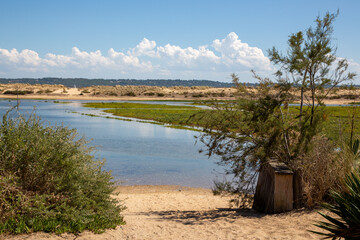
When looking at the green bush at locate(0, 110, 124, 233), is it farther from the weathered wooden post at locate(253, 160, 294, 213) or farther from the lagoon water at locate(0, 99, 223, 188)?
the weathered wooden post at locate(253, 160, 294, 213)

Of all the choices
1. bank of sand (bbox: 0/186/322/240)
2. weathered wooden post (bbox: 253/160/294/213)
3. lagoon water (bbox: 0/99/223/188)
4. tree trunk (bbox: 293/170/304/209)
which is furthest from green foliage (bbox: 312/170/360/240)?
lagoon water (bbox: 0/99/223/188)

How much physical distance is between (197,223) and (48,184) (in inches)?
149

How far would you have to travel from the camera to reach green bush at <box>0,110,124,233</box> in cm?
633

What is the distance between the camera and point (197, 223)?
9.01 metres

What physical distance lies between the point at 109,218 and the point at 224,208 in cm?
508

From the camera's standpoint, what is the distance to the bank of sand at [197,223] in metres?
7.49

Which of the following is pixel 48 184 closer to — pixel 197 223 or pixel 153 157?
pixel 197 223

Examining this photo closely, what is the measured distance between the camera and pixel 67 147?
7387 millimetres

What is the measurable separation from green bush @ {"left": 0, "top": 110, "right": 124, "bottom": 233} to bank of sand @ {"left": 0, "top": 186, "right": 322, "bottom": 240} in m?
0.27

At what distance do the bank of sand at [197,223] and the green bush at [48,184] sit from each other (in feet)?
0.89

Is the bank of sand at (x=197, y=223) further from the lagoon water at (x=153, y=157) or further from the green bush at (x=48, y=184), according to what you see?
the lagoon water at (x=153, y=157)

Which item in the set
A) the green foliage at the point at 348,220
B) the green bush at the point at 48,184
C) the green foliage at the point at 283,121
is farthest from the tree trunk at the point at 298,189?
the green bush at the point at 48,184

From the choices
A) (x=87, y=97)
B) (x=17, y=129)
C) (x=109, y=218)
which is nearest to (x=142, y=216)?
(x=109, y=218)

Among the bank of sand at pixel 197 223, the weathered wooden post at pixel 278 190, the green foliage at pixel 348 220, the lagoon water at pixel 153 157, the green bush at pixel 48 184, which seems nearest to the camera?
the green foliage at pixel 348 220
